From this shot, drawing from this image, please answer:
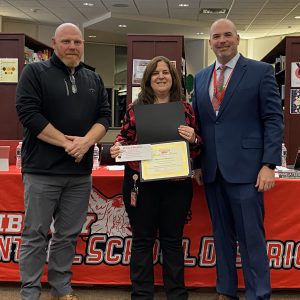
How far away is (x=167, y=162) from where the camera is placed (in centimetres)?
223

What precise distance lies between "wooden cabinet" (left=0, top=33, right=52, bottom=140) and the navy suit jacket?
3.45 metres

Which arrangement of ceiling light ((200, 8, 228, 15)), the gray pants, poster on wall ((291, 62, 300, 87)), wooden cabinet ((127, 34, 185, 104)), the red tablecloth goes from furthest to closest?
ceiling light ((200, 8, 228, 15)) < wooden cabinet ((127, 34, 185, 104)) < poster on wall ((291, 62, 300, 87)) < the red tablecloth < the gray pants

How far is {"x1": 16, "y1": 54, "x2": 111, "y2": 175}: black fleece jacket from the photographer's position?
2.22 m

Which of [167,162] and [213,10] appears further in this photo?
[213,10]

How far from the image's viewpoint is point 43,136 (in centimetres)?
221

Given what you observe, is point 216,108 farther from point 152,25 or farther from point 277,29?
point 277,29

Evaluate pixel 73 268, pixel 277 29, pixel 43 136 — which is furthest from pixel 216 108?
pixel 277 29

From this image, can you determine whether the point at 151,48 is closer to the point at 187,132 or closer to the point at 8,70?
the point at 8,70

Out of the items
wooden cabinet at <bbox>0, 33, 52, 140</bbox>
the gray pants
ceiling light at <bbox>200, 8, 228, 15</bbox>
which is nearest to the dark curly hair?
the gray pants

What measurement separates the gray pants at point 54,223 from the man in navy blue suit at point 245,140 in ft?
2.66

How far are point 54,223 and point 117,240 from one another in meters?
0.48

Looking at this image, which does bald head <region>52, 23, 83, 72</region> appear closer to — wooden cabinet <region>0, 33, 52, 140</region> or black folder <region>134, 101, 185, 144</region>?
black folder <region>134, 101, 185, 144</region>

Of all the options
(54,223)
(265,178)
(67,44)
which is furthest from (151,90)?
(54,223)

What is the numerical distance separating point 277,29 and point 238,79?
10.5m
